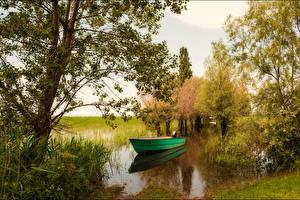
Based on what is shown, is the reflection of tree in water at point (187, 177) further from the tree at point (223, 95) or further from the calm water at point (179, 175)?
the tree at point (223, 95)

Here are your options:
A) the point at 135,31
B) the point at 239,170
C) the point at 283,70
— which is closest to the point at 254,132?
the point at 239,170

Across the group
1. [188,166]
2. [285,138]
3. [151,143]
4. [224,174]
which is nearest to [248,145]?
[285,138]

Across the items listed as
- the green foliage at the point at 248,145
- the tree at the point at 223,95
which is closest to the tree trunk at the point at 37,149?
the green foliage at the point at 248,145

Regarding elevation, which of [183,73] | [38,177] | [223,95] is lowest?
[38,177]

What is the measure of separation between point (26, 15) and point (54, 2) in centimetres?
127

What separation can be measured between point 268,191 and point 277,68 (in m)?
9.83

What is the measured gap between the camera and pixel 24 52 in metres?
12.7

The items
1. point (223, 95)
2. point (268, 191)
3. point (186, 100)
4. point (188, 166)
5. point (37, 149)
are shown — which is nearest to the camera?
point (37, 149)

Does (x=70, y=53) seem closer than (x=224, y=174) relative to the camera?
Yes

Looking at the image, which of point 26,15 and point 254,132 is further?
point 254,132

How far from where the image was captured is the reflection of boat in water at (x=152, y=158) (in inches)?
919

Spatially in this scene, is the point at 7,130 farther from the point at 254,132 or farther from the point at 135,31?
the point at 254,132

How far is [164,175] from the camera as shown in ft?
67.5

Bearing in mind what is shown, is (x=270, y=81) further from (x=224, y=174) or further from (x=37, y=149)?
(x=37, y=149)
